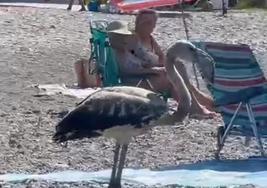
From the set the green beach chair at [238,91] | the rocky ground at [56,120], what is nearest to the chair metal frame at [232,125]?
the green beach chair at [238,91]

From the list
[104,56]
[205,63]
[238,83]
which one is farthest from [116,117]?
[104,56]

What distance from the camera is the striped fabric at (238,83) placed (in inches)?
356

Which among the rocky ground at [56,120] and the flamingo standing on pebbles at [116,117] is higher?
the flamingo standing on pebbles at [116,117]

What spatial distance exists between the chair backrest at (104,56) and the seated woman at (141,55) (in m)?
0.14

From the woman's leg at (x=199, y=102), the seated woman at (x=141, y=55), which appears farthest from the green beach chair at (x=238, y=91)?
the seated woman at (x=141, y=55)

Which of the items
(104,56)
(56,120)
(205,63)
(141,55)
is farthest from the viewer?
(104,56)

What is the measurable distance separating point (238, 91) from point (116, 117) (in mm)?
1839

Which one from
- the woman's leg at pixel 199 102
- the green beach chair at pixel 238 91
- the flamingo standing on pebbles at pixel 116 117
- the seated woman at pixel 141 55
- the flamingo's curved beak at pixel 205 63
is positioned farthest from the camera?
the seated woman at pixel 141 55

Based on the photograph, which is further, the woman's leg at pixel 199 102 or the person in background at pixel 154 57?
the person in background at pixel 154 57

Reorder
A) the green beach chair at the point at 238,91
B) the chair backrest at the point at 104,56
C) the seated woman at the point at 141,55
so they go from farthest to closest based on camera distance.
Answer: the chair backrest at the point at 104,56, the seated woman at the point at 141,55, the green beach chair at the point at 238,91

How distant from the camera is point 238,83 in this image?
364 inches

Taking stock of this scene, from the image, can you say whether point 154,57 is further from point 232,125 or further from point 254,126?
point 254,126

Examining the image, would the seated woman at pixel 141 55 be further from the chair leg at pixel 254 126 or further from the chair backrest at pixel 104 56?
the chair leg at pixel 254 126

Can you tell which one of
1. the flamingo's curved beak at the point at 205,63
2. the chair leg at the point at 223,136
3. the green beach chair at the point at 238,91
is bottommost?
the chair leg at the point at 223,136
